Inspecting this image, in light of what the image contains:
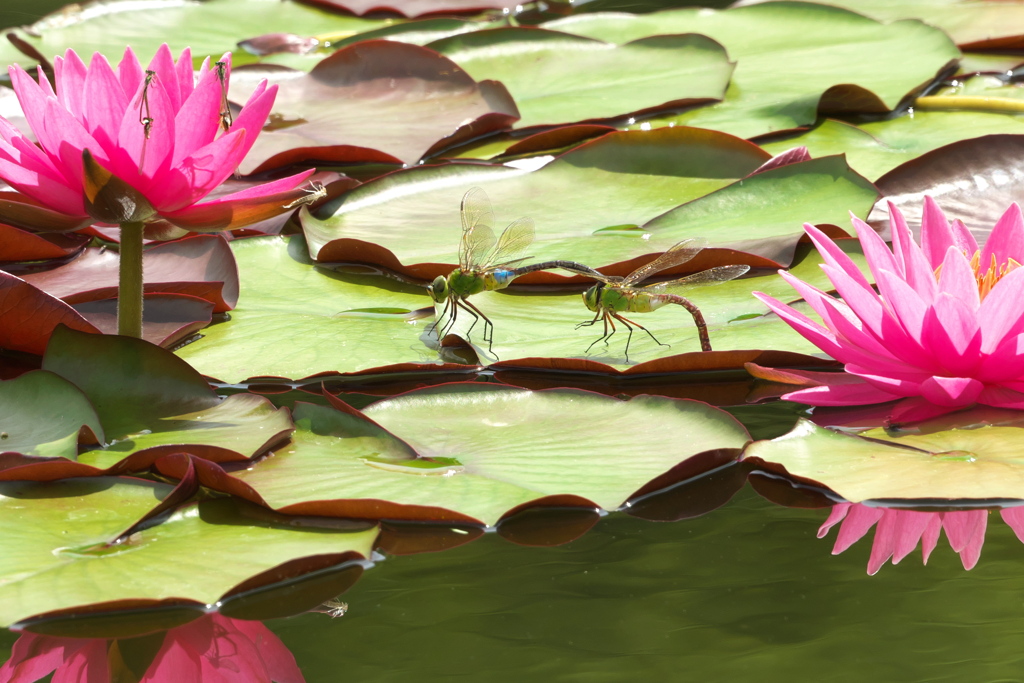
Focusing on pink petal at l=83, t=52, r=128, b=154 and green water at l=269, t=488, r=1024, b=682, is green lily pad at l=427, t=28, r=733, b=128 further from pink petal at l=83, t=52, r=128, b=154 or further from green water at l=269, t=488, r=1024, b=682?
green water at l=269, t=488, r=1024, b=682

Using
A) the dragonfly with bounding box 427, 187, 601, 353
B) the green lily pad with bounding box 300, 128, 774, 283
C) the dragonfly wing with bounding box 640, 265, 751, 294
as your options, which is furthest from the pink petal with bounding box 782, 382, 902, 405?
the green lily pad with bounding box 300, 128, 774, 283

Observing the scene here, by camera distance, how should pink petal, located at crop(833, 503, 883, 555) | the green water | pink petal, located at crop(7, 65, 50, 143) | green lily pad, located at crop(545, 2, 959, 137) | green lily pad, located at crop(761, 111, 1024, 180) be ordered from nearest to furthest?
the green water → pink petal, located at crop(833, 503, 883, 555) → pink petal, located at crop(7, 65, 50, 143) → green lily pad, located at crop(761, 111, 1024, 180) → green lily pad, located at crop(545, 2, 959, 137)

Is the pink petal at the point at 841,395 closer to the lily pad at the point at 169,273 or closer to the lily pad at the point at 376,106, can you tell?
the lily pad at the point at 169,273

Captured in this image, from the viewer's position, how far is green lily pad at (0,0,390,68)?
3371mm

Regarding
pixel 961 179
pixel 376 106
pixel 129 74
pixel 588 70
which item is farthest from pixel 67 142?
pixel 588 70

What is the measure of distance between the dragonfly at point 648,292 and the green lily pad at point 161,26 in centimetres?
209

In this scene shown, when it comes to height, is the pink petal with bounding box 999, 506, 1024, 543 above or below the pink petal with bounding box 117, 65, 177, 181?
below

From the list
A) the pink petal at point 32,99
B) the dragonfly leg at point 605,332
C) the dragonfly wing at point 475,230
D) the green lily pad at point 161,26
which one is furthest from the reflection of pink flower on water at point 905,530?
the green lily pad at point 161,26

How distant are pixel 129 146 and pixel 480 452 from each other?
0.62 meters

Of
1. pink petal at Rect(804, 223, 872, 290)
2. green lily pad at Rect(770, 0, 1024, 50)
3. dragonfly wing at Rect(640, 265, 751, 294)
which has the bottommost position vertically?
dragonfly wing at Rect(640, 265, 751, 294)

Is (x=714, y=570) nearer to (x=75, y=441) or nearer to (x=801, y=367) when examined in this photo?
(x=801, y=367)

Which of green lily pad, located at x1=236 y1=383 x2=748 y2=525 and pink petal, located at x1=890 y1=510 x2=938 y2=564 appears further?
green lily pad, located at x1=236 y1=383 x2=748 y2=525

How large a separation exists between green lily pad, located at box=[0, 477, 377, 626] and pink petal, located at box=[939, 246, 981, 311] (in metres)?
0.81

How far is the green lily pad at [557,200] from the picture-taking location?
2068mm
